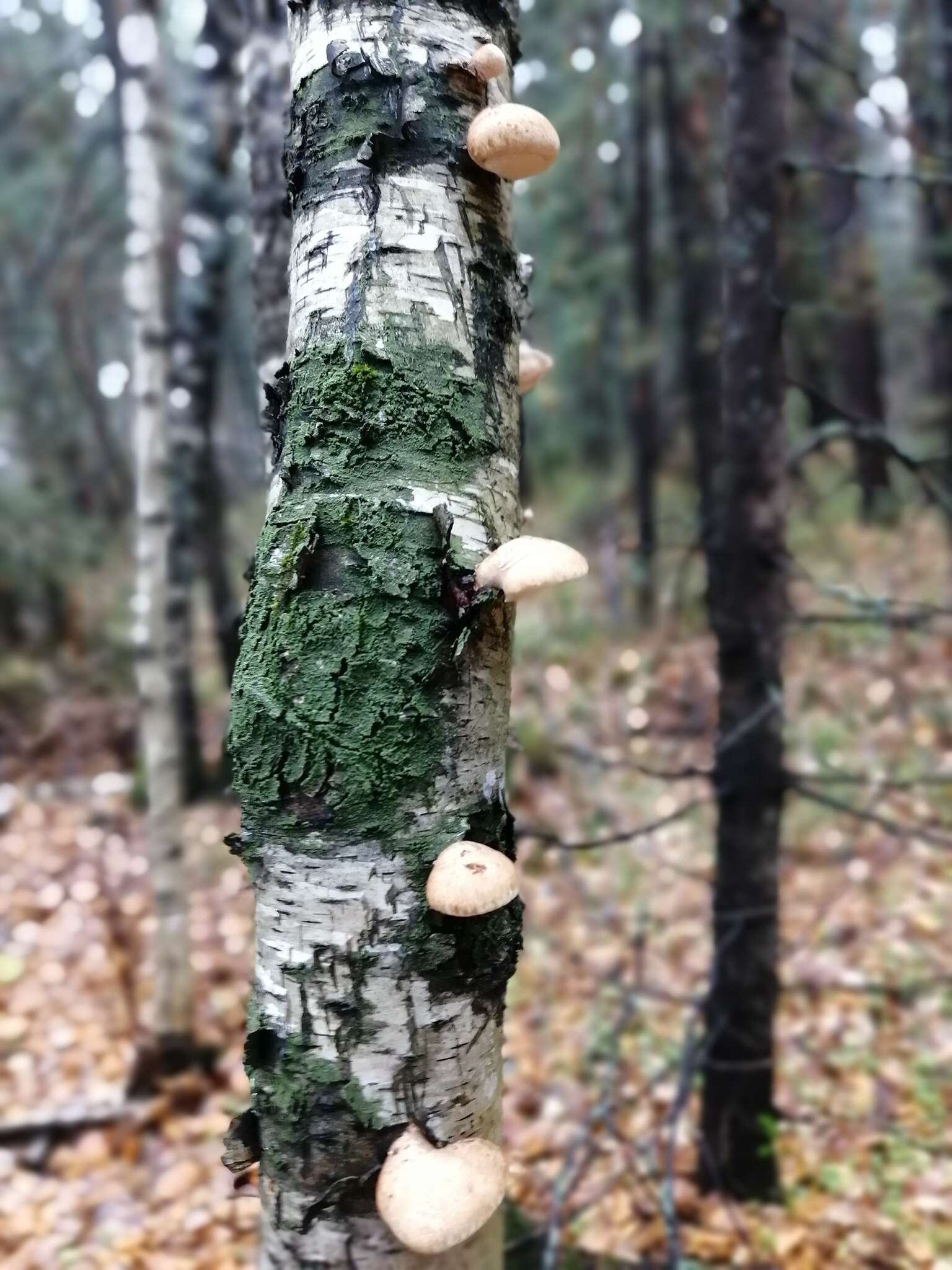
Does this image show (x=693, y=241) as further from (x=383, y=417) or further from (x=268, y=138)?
(x=383, y=417)

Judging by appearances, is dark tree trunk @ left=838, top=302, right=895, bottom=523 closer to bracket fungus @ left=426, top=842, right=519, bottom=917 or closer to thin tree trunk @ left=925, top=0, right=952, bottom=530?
thin tree trunk @ left=925, top=0, right=952, bottom=530

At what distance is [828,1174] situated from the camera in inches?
137

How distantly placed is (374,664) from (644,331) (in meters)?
9.80

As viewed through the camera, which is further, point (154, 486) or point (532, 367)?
point (154, 486)

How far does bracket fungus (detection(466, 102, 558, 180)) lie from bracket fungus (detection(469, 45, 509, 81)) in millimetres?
78

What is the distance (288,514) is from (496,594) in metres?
0.37

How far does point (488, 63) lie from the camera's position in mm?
1441

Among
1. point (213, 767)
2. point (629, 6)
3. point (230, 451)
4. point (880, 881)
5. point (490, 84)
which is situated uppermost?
point (629, 6)

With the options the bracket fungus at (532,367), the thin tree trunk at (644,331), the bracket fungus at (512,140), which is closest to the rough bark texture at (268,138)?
the bracket fungus at (532,367)

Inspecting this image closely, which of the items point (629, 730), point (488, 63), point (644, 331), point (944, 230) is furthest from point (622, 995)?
point (944, 230)

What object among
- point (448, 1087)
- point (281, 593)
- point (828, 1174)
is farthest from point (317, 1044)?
point (828, 1174)

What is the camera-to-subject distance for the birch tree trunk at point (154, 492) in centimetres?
444

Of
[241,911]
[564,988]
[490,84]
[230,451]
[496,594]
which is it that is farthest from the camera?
[230,451]

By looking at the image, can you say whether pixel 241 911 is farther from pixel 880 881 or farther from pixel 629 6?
pixel 629 6
